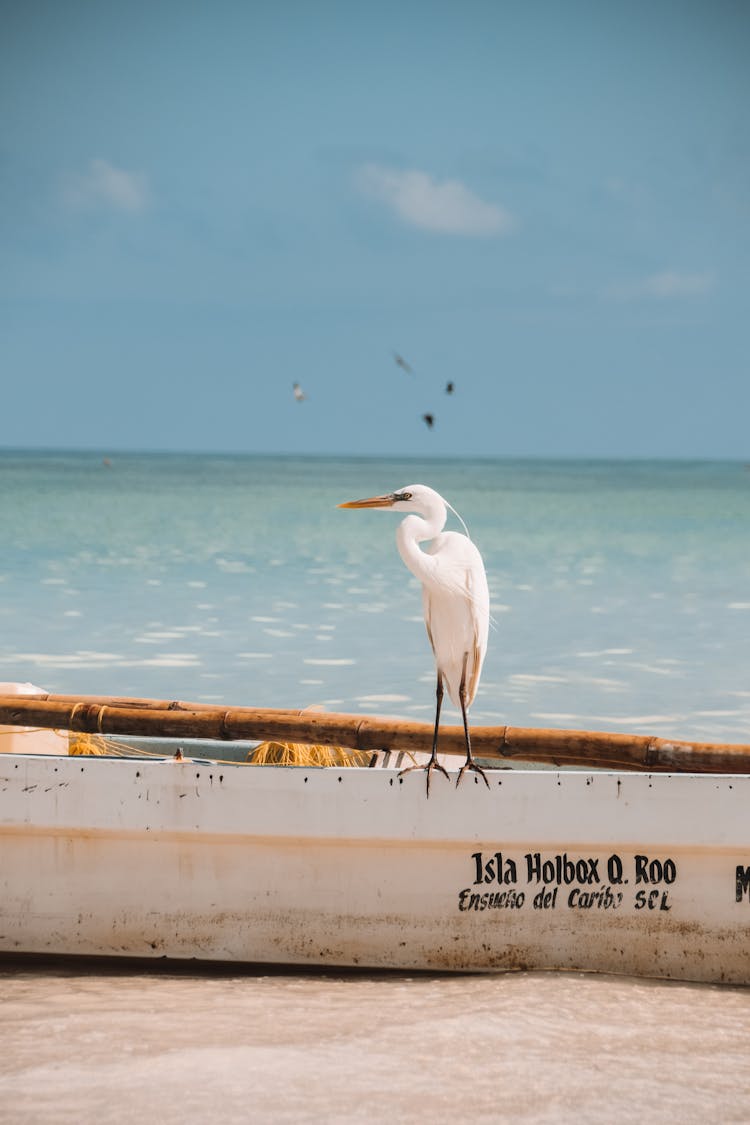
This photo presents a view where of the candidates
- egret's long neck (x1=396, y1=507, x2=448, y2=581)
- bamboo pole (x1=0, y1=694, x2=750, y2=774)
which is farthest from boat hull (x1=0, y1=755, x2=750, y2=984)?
egret's long neck (x1=396, y1=507, x2=448, y2=581)

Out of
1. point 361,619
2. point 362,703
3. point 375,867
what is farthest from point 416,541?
point 361,619

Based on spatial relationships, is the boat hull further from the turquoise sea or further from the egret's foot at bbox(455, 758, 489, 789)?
the turquoise sea

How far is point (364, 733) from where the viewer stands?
14.4 ft

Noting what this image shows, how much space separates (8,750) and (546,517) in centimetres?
3976

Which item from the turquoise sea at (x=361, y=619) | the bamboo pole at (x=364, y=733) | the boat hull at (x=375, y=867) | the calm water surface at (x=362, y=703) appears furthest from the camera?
the turquoise sea at (x=361, y=619)

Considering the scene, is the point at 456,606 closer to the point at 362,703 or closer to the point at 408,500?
the point at 408,500

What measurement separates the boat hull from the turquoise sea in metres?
6.10

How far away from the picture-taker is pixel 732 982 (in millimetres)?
3977

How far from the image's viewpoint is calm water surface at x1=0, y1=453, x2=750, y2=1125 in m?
3.33

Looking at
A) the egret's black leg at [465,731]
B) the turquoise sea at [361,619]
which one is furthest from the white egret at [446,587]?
the turquoise sea at [361,619]

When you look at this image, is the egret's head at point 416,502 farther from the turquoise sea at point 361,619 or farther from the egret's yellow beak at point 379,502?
the turquoise sea at point 361,619

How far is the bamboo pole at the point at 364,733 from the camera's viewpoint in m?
4.10

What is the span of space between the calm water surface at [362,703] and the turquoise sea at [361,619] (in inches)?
2.3

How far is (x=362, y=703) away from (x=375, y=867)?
6927 mm
